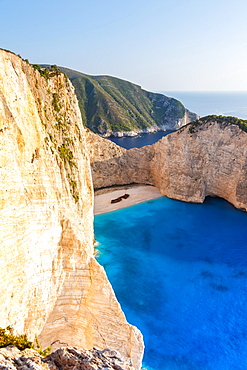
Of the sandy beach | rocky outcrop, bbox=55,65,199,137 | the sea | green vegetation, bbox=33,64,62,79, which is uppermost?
rocky outcrop, bbox=55,65,199,137

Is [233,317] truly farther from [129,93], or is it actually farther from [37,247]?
[129,93]

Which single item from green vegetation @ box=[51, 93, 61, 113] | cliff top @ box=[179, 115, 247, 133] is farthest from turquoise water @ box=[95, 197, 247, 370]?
green vegetation @ box=[51, 93, 61, 113]

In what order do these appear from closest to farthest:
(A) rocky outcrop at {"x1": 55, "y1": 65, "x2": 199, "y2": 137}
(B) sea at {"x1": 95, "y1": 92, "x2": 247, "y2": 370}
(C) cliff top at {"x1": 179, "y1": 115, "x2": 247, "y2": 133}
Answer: (B) sea at {"x1": 95, "y1": 92, "x2": 247, "y2": 370} < (C) cliff top at {"x1": 179, "y1": 115, "x2": 247, "y2": 133} < (A) rocky outcrop at {"x1": 55, "y1": 65, "x2": 199, "y2": 137}

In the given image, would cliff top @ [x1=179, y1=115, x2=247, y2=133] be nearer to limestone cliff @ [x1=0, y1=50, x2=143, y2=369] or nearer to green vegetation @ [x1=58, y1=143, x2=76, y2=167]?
green vegetation @ [x1=58, y1=143, x2=76, y2=167]

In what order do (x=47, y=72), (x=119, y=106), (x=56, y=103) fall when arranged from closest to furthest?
(x=56, y=103) < (x=47, y=72) < (x=119, y=106)

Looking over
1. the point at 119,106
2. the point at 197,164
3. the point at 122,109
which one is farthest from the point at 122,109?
the point at 197,164

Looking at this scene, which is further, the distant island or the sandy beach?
the distant island

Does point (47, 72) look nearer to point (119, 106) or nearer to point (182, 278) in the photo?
point (182, 278)

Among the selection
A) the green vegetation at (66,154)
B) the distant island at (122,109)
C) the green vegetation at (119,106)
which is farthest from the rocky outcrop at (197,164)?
the green vegetation at (119,106)
